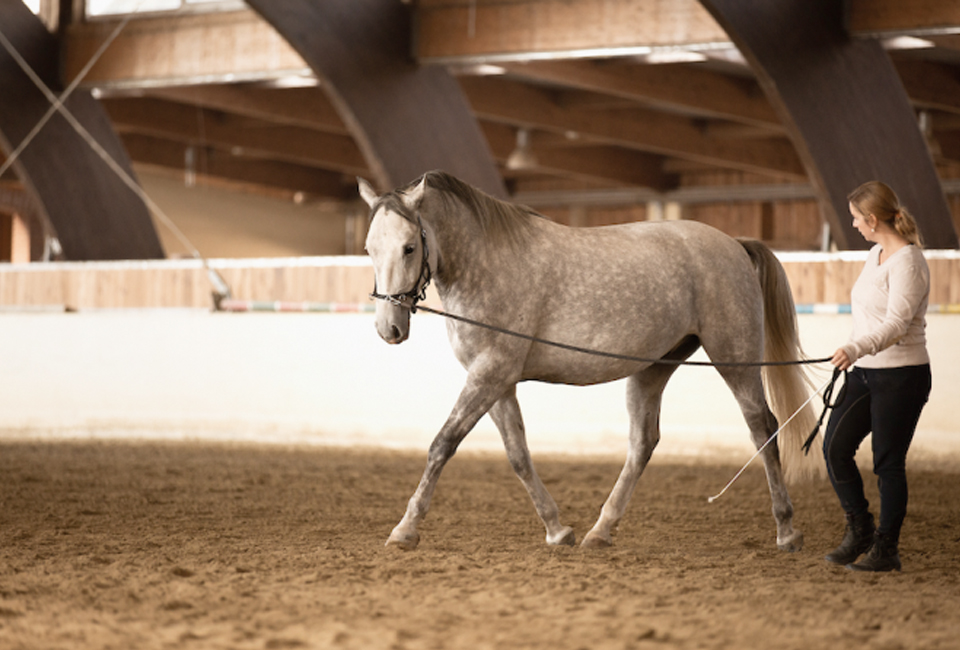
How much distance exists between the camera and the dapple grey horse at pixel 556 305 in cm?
369

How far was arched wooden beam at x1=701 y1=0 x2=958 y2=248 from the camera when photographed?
7354 millimetres

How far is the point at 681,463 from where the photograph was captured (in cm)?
706

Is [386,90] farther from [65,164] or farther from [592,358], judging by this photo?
[592,358]

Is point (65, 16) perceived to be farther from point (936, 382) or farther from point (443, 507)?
point (936, 382)

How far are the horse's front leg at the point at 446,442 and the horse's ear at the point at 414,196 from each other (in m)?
0.63

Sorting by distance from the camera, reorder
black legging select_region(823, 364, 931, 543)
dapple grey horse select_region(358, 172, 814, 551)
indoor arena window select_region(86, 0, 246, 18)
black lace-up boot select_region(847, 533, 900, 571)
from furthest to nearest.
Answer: indoor arena window select_region(86, 0, 246, 18)
dapple grey horse select_region(358, 172, 814, 551)
black lace-up boot select_region(847, 533, 900, 571)
black legging select_region(823, 364, 931, 543)

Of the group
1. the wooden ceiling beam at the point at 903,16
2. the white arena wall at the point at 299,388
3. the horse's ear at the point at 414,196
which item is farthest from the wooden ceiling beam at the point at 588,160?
the horse's ear at the point at 414,196

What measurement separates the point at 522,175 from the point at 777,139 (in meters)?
5.52

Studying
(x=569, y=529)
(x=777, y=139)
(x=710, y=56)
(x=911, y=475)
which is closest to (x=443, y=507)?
(x=569, y=529)

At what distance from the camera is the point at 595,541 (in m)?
3.94

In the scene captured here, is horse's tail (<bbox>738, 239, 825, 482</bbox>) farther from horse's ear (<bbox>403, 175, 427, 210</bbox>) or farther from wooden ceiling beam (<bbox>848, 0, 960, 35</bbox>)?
wooden ceiling beam (<bbox>848, 0, 960, 35</bbox>)

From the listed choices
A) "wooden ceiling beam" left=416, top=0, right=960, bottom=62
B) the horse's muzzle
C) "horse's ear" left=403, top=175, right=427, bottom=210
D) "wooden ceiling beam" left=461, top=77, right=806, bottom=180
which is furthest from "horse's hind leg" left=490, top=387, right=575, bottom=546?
"wooden ceiling beam" left=461, top=77, right=806, bottom=180

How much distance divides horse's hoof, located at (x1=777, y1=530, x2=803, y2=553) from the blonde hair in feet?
3.91

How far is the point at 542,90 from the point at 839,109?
18.0ft
